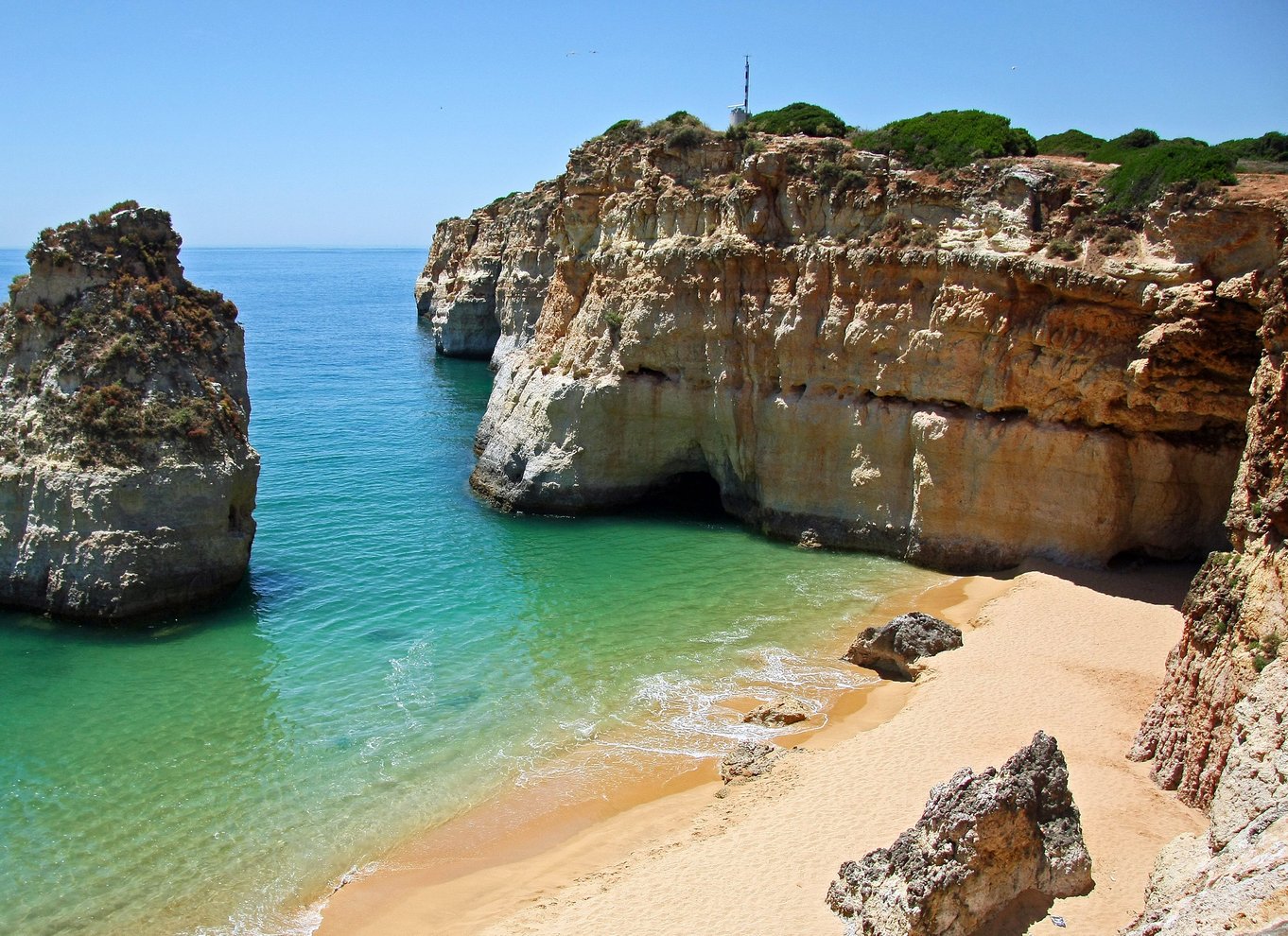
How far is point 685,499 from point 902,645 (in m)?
12.9

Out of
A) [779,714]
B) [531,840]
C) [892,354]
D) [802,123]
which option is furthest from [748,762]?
[802,123]

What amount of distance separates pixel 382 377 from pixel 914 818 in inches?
1969

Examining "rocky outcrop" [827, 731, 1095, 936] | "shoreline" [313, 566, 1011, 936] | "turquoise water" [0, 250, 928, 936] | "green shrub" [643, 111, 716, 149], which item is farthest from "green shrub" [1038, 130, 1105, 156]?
"rocky outcrop" [827, 731, 1095, 936]

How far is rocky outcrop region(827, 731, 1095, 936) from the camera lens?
10.5m

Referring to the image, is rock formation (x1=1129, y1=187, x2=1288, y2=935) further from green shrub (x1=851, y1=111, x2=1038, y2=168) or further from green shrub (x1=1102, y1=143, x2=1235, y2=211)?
green shrub (x1=851, y1=111, x2=1038, y2=168)

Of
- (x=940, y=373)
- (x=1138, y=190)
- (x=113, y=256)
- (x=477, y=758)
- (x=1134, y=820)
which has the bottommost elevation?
(x=477, y=758)

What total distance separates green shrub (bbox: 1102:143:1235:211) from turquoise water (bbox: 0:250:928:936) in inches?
393

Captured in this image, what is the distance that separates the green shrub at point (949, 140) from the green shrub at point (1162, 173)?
181 inches

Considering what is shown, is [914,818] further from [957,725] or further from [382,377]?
[382,377]

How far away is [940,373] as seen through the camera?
24656 millimetres

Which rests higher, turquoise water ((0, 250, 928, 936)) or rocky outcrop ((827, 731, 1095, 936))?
rocky outcrop ((827, 731, 1095, 936))

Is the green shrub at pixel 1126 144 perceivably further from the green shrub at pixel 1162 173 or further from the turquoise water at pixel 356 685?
the turquoise water at pixel 356 685

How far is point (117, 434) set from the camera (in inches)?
883

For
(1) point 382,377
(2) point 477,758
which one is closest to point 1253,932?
(2) point 477,758
